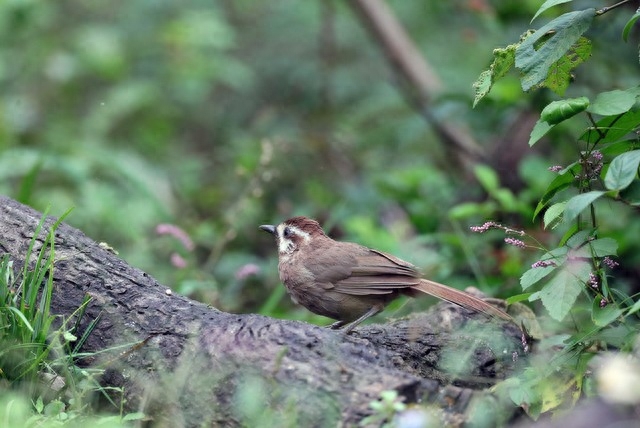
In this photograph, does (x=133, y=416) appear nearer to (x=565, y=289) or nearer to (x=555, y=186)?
(x=565, y=289)

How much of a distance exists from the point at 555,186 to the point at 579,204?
0.52 meters

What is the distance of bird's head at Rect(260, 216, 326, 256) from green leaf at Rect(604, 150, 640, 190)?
2.46m

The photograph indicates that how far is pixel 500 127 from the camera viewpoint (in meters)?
8.40

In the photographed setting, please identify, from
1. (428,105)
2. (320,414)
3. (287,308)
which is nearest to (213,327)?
(320,414)

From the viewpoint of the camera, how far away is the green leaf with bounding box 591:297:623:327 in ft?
11.1

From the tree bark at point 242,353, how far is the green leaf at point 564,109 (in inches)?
42.5

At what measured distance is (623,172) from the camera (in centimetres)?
327

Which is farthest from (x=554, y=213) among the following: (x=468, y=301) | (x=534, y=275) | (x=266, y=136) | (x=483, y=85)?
(x=266, y=136)

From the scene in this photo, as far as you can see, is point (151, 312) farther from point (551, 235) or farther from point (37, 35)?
point (37, 35)

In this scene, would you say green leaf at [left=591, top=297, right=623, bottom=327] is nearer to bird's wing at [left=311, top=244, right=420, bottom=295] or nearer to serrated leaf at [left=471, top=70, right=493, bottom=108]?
serrated leaf at [left=471, top=70, right=493, bottom=108]

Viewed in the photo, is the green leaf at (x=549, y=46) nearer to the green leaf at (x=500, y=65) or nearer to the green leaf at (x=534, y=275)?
the green leaf at (x=500, y=65)

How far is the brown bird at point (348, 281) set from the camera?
493cm

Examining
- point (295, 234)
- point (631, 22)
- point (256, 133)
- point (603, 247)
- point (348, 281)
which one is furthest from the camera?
point (256, 133)

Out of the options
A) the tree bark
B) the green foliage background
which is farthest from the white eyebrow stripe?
the tree bark
